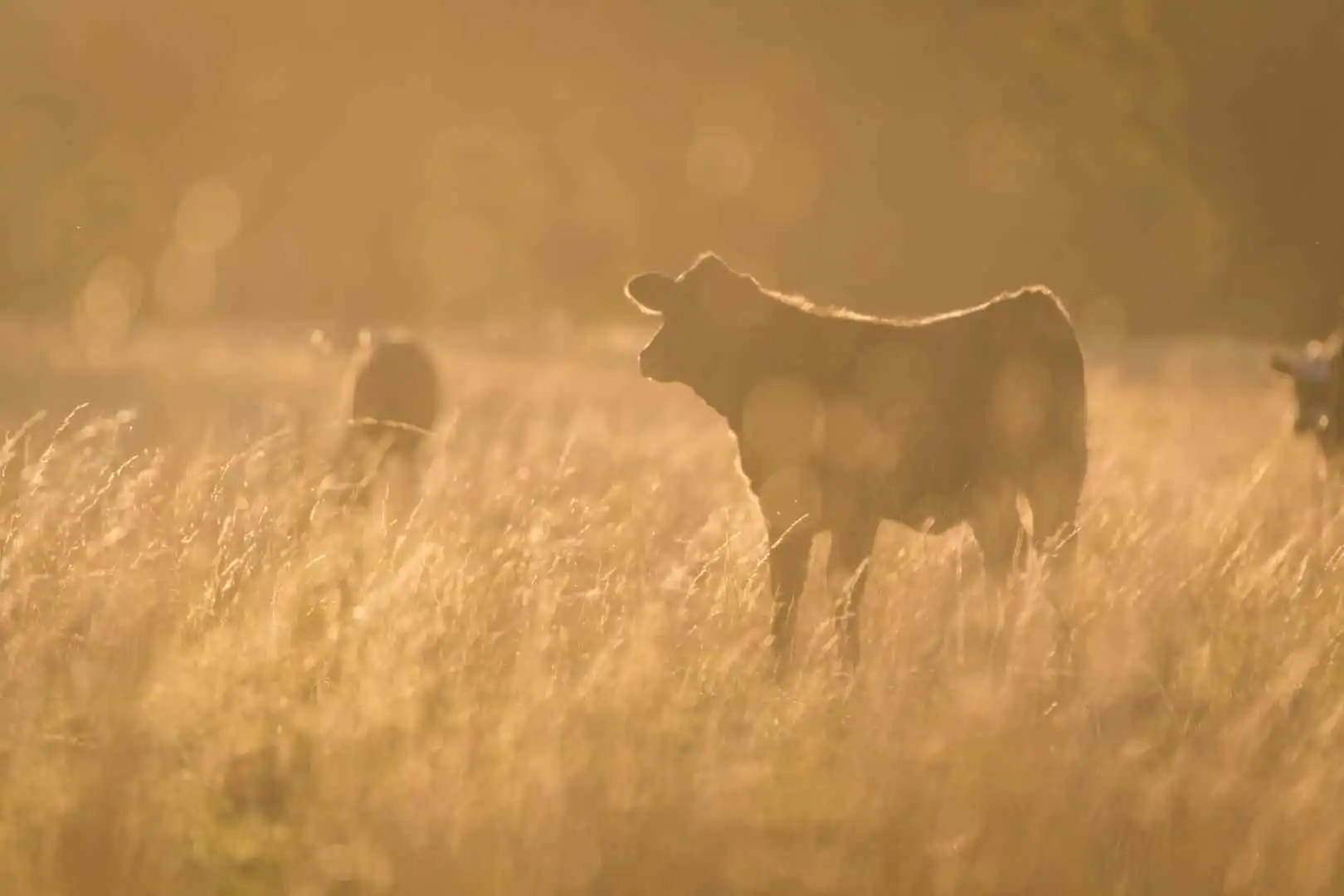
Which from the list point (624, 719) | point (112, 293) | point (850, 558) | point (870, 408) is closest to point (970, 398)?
point (870, 408)

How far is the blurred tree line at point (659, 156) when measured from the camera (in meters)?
25.0

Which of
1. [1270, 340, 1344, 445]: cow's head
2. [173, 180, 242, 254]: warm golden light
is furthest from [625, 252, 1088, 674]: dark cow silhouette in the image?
[173, 180, 242, 254]: warm golden light

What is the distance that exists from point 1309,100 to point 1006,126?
8609 millimetres

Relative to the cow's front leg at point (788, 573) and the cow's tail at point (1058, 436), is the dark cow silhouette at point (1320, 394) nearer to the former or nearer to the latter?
the cow's tail at point (1058, 436)

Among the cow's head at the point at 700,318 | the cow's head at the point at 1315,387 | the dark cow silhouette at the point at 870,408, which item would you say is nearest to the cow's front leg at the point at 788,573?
the dark cow silhouette at the point at 870,408

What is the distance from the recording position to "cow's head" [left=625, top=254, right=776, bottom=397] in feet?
19.6

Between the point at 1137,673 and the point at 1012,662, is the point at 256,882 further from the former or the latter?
the point at 1137,673

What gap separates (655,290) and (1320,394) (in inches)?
209

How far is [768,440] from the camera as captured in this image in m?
5.86

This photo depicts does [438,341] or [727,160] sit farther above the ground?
[727,160]

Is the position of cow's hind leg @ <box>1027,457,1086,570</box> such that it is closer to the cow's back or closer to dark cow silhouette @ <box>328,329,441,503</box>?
the cow's back

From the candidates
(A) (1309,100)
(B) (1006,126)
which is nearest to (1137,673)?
(A) (1309,100)

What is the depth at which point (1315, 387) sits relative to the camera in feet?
30.4

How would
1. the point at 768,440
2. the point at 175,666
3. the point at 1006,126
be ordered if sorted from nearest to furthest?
the point at 175,666, the point at 768,440, the point at 1006,126
